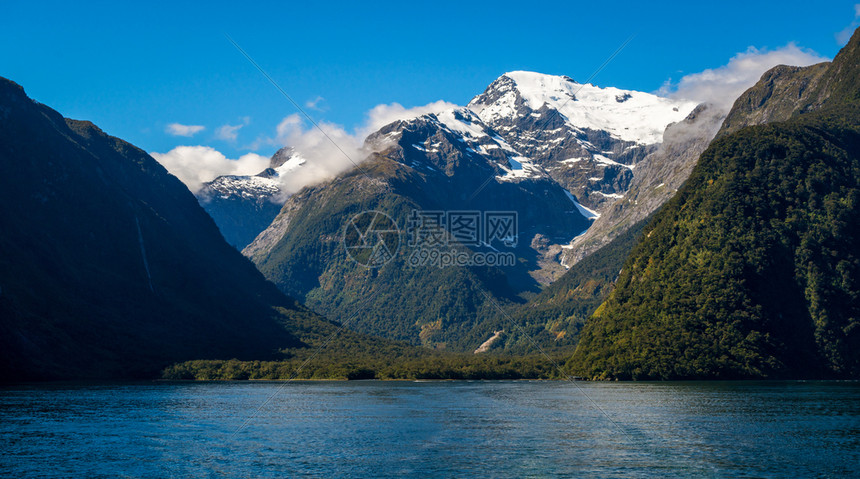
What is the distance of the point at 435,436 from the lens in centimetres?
9950

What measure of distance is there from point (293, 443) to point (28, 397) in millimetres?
93213

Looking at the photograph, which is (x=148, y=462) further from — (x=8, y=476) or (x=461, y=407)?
(x=461, y=407)

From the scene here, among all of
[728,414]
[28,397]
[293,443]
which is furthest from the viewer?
[28,397]

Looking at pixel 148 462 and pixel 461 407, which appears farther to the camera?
pixel 461 407

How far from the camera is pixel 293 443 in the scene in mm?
93188

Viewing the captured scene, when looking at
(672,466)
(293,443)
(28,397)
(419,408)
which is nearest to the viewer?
(672,466)

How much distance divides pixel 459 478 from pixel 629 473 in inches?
676

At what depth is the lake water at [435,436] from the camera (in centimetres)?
7594

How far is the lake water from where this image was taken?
7594 cm

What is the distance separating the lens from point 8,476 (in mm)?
71750

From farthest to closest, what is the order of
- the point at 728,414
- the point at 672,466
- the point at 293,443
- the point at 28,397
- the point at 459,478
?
the point at 28,397
the point at 728,414
the point at 293,443
the point at 672,466
the point at 459,478

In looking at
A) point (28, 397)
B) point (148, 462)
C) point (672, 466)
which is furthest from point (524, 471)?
point (28, 397)

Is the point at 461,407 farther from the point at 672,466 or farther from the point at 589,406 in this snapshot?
→ the point at 672,466

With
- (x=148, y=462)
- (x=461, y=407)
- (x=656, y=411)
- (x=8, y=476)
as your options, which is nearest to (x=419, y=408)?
(x=461, y=407)
